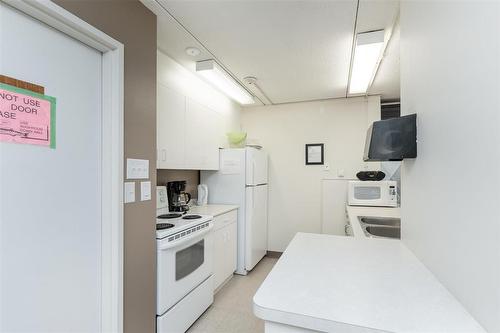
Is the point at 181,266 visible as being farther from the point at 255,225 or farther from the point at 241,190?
the point at 255,225

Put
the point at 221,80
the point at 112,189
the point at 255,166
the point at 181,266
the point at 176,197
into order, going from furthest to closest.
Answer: the point at 255,166 < the point at 221,80 < the point at 176,197 < the point at 181,266 < the point at 112,189

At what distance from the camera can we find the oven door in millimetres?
1856

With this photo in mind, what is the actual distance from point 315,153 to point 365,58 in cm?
179

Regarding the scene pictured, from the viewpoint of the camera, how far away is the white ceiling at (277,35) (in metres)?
Result: 1.72

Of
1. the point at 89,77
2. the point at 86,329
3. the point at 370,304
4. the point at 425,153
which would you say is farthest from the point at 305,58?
the point at 86,329

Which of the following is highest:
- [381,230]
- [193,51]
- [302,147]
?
[193,51]

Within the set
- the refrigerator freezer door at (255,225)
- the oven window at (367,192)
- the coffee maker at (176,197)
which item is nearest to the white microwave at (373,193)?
the oven window at (367,192)

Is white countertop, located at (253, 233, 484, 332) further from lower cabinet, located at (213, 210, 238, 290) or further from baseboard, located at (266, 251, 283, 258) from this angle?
baseboard, located at (266, 251, 283, 258)

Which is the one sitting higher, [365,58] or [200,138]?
[365,58]

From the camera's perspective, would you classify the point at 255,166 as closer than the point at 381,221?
No

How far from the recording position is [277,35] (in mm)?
2057

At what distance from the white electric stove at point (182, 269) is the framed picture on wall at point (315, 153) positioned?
2.07 metres

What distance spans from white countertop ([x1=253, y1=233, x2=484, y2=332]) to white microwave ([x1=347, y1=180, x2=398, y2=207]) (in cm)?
220

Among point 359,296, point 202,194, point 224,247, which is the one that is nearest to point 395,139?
point 359,296
